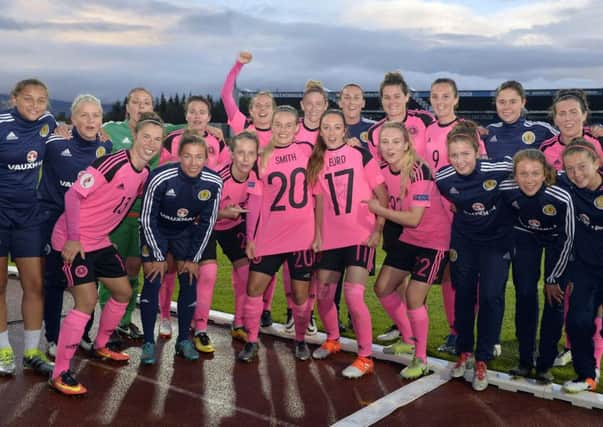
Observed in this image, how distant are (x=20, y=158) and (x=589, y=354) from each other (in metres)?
4.53

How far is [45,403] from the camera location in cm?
435

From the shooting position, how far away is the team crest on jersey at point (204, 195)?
500 centimetres

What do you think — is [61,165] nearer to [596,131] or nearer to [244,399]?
[244,399]

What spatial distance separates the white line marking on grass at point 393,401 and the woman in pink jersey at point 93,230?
6.49 feet

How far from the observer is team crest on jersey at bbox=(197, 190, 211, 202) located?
5.00m

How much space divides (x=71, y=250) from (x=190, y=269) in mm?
1036

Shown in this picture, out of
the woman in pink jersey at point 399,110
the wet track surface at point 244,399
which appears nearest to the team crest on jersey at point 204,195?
the wet track surface at point 244,399

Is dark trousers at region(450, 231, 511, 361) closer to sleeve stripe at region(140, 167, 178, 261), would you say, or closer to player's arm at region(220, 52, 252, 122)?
sleeve stripe at region(140, 167, 178, 261)

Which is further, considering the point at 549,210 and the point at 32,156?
the point at 32,156

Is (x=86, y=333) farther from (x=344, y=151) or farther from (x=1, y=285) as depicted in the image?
(x=344, y=151)

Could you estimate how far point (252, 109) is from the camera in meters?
6.41

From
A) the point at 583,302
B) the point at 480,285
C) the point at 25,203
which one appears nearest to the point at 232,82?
the point at 25,203

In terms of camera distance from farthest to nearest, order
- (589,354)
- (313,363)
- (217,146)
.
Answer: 1. (217,146)
2. (313,363)
3. (589,354)

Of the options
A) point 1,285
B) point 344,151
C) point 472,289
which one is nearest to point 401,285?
point 472,289
